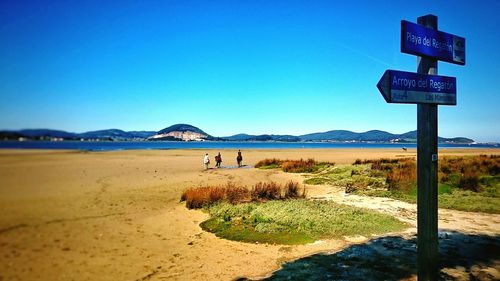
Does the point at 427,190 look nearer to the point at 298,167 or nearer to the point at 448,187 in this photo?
the point at 448,187

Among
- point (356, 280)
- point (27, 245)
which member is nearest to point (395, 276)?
point (356, 280)

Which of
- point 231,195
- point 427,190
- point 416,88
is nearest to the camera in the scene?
point 416,88

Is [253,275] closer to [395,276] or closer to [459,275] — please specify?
[395,276]

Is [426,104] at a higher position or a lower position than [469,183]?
higher

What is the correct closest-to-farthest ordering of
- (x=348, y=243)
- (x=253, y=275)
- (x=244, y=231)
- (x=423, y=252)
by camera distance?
(x=423, y=252), (x=253, y=275), (x=348, y=243), (x=244, y=231)

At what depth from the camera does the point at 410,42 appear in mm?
4199

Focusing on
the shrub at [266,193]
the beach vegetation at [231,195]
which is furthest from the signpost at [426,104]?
the shrub at [266,193]

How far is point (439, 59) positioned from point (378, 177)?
13.9m

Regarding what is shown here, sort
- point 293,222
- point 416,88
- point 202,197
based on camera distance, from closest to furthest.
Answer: point 416,88
point 293,222
point 202,197

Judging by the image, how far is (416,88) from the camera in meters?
4.30

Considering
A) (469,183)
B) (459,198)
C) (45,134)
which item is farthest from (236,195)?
(469,183)

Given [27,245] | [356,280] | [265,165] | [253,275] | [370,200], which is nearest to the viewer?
[27,245]

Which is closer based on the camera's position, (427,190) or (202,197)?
(427,190)

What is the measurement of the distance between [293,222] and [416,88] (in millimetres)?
5658
